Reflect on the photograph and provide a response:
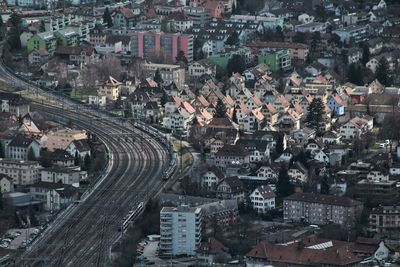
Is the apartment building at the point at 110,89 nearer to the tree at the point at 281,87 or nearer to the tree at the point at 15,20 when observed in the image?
the tree at the point at 281,87

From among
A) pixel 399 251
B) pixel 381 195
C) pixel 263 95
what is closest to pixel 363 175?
pixel 381 195

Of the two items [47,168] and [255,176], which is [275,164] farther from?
[47,168]

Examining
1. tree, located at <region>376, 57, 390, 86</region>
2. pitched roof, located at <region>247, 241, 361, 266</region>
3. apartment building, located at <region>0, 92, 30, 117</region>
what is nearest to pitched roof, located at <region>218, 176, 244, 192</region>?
pitched roof, located at <region>247, 241, 361, 266</region>

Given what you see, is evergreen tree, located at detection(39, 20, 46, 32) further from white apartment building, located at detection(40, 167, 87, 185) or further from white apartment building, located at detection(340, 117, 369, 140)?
white apartment building, located at detection(40, 167, 87, 185)

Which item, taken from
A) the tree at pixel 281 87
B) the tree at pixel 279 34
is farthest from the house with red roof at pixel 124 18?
the tree at pixel 281 87

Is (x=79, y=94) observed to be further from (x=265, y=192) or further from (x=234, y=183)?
(x=265, y=192)
